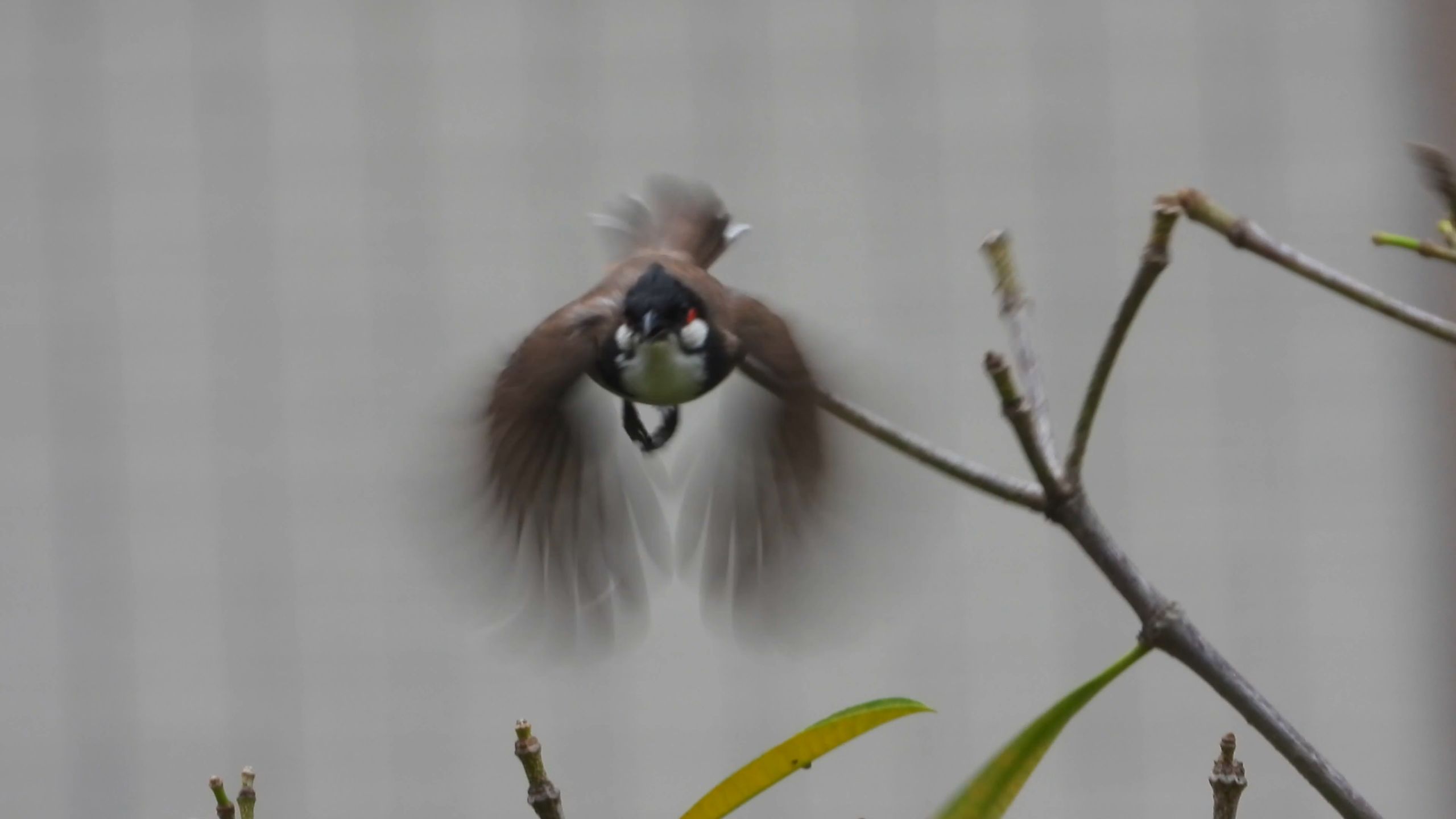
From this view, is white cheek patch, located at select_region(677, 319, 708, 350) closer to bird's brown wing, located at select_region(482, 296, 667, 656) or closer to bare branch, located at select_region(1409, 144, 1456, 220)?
bird's brown wing, located at select_region(482, 296, 667, 656)

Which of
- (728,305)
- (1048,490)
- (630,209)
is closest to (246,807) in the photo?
(1048,490)

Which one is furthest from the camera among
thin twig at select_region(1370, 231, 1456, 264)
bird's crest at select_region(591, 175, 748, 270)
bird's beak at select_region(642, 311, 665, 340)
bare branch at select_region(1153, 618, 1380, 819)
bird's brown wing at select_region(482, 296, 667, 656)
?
bird's crest at select_region(591, 175, 748, 270)

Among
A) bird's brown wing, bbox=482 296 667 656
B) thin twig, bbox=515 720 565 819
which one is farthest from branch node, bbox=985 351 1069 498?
bird's brown wing, bbox=482 296 667 656

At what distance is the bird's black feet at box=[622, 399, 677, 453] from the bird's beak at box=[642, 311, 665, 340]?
10 centimetres

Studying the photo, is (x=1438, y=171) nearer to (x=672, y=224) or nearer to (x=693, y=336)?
(x=693, y=336)

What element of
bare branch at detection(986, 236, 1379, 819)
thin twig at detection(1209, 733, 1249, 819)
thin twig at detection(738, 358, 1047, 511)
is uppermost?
thin twig at detection(738, 358, 1047, 511)

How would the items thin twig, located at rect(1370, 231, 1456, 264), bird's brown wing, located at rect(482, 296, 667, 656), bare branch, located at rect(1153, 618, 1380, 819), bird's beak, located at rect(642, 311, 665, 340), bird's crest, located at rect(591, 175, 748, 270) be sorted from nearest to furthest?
bare branch, located at rect(1153, 618, 1380, 819) → thin twig, located at rect(1370, 231, 1456, 264) → bird's brown wing, located at rect(482, 296, 667, 656) → bird's beak, located at rect(642, 311, 665, 340) → bird's crest, located at rect(591, 175, 748, 270)

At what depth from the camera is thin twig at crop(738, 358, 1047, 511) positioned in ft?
2.20

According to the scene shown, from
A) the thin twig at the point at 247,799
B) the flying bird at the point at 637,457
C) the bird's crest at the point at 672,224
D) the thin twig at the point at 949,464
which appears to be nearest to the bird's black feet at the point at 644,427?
the flying bird at the point at 637,457

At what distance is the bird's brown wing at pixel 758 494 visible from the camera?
4.12ft

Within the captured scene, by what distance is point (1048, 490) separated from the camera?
0.64m

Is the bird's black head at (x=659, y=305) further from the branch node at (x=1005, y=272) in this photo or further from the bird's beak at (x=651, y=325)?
the branch node at (x=1005, y=272)

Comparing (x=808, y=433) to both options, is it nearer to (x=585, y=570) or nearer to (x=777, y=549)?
(x=777, y=549)

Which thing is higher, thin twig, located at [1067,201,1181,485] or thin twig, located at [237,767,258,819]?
thin twig, located at [1067,201,1181,485]
